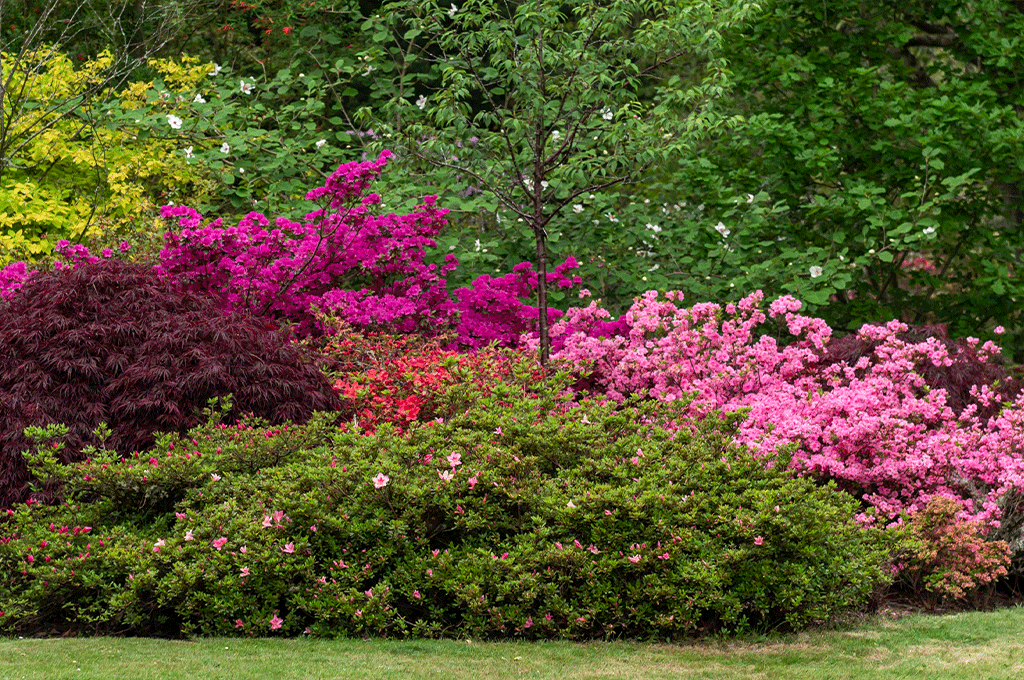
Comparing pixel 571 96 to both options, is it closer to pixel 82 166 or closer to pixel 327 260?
pixel 327 260

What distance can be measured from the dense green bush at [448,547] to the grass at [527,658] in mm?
149

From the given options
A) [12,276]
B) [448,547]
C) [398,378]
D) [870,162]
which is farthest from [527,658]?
[870,162]

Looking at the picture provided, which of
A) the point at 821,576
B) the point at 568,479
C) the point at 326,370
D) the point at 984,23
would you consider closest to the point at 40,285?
the point at 326,370

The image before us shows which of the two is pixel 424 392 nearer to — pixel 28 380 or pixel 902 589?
pixel 28 380

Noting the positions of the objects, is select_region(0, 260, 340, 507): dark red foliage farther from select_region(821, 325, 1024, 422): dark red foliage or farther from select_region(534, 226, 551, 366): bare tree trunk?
select_region(821, 325, 1024, 422): dark red foliage

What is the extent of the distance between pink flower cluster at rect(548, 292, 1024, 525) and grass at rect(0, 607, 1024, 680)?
107cm

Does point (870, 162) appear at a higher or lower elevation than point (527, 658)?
higher

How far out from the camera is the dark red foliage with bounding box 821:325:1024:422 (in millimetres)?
6938

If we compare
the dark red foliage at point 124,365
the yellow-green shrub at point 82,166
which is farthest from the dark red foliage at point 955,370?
the yellow-green shrub at point 82,166

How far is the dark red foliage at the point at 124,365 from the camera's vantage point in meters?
5.81

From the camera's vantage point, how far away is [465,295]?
8.71 meters

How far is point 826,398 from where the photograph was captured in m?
6.43

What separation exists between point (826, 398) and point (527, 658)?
9.51ft

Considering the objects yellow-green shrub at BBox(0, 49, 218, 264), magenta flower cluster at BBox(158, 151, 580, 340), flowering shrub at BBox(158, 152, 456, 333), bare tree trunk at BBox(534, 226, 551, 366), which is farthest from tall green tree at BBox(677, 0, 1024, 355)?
yellow-green shrub at BBox(0, 49, 218, 264)
